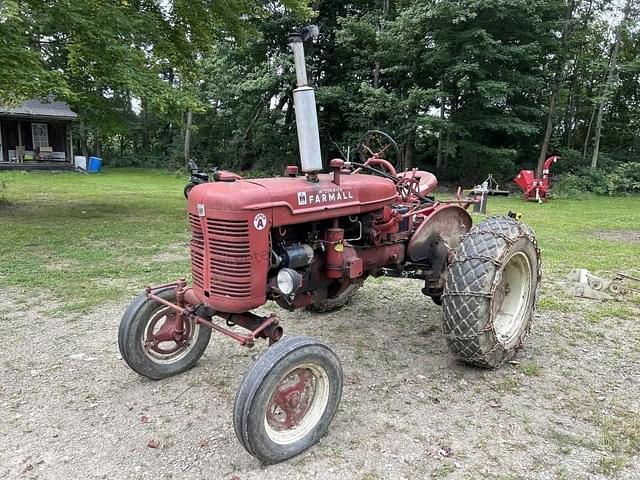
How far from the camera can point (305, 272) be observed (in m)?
3.05

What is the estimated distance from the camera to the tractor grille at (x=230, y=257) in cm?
257

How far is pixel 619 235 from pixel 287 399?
28.2 ft

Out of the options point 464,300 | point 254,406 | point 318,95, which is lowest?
point 254,406

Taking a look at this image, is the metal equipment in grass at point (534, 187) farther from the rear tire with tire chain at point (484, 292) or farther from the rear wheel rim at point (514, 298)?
the rear tire with tire chain at point (484, 292)

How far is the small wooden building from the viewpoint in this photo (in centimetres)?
2195

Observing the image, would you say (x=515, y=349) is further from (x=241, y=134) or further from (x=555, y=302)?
(x=241, y=134)

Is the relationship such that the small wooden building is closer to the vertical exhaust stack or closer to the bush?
the bush

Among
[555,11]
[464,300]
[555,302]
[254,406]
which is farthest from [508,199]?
[254,406]

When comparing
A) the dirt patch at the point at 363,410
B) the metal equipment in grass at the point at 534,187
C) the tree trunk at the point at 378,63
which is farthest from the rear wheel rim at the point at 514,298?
the tree trunk at the point at 378,63

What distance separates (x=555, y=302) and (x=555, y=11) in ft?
50.3

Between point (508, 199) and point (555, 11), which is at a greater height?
point (555, 11)

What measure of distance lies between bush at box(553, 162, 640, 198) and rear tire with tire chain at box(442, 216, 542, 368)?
14233mm

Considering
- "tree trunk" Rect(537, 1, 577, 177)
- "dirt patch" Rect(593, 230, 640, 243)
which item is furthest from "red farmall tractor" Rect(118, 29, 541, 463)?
"tree trunk" Rect(537, 1, 577, 177)

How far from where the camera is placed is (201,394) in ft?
10.3
